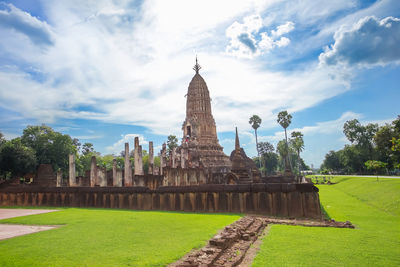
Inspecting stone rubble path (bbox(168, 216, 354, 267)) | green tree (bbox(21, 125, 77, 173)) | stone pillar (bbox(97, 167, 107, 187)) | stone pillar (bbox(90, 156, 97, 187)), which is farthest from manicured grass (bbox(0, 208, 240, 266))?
green tree (bbox(21, 125, 77, 173))

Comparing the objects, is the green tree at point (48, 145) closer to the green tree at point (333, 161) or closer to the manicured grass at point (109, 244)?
the manicured grass at point (109, 244)

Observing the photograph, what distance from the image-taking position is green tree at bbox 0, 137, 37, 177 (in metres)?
29.7

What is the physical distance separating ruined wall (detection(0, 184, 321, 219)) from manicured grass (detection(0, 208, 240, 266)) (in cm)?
367

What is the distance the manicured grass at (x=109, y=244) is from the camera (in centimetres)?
476

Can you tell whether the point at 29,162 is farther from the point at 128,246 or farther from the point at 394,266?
the point at 394,266

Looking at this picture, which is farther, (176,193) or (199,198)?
(176,193)

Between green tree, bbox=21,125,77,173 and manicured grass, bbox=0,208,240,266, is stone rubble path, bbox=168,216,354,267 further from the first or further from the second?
green tree, bbox=21,125,77,173

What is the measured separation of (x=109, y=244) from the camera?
5.94 m

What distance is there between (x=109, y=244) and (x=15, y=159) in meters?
31.0

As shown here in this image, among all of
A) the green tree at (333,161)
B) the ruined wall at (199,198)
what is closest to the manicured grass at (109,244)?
the ruined wall at (199,198)

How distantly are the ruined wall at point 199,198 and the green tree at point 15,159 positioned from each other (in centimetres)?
1634

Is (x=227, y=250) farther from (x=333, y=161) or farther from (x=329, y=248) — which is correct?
(x=333, y=161)

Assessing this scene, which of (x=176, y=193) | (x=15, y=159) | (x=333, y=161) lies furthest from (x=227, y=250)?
(x=333, y=161)

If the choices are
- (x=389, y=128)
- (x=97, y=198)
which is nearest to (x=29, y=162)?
(x=97, y=198)
